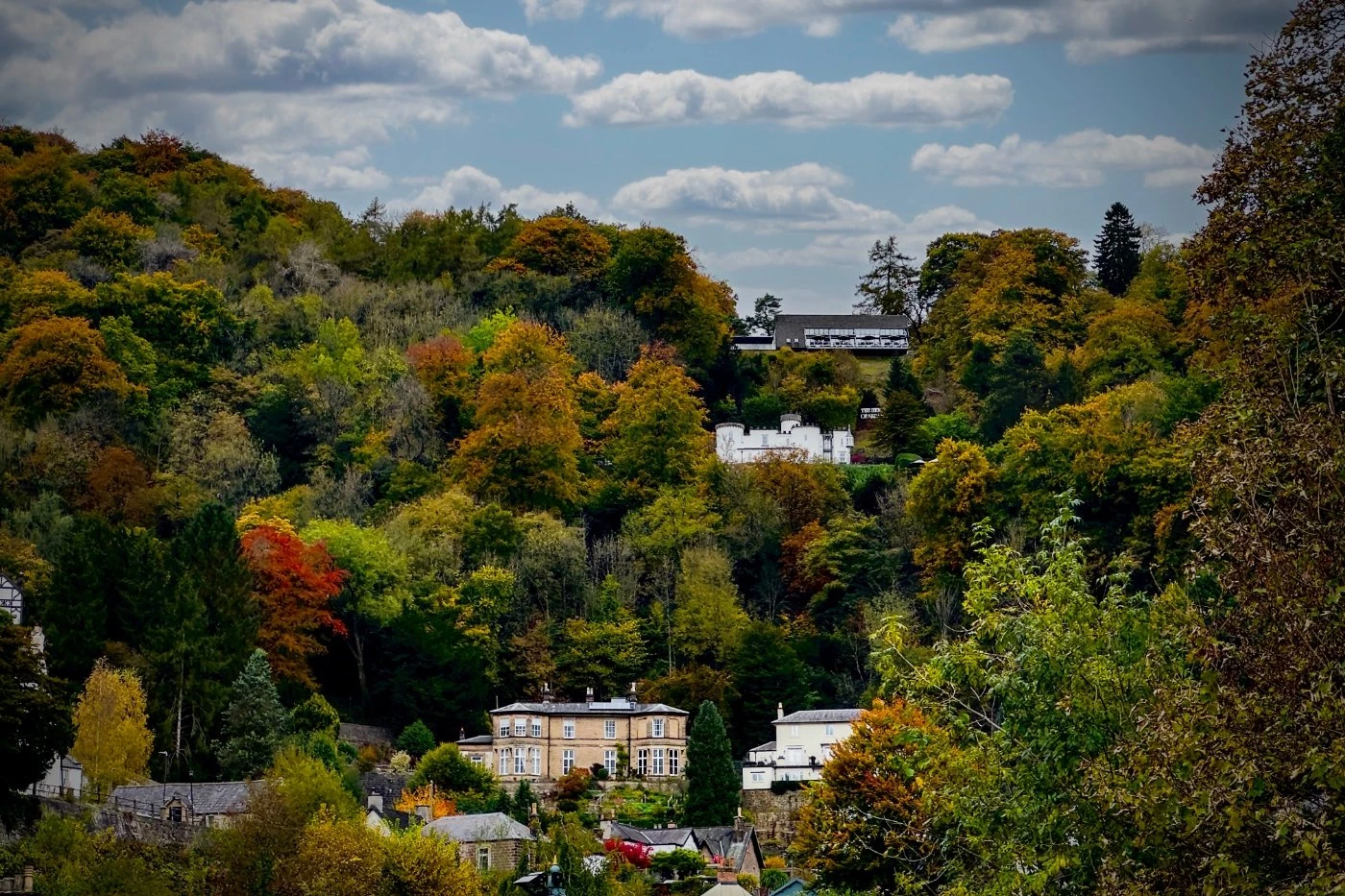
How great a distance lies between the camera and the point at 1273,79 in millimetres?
22453

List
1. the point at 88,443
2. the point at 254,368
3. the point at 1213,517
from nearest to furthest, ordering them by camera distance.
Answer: the point at 1213,517 → the point at 88,443 → the point at 254,368

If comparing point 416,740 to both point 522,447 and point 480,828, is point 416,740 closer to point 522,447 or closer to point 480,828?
point 480,828

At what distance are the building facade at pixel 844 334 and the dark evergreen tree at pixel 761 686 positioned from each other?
3240 centimetres

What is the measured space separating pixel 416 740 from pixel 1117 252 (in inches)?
1789

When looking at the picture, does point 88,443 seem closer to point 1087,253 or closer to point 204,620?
point 204,620

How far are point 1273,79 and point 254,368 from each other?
6531cm

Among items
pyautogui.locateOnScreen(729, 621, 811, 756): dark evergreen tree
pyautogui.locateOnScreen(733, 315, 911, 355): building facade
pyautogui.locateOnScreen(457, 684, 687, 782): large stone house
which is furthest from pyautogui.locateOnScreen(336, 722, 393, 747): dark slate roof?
pyautogui.locateOnScreen(733, 315, 911, 355): building facade

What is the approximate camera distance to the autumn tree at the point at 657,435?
80438 mm

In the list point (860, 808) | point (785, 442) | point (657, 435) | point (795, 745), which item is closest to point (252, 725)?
point (795, 745)

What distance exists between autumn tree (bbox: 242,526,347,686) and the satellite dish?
722 cm

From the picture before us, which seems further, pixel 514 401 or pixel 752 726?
pixel 514 401

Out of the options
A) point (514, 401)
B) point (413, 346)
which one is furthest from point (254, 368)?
point (514, 401)

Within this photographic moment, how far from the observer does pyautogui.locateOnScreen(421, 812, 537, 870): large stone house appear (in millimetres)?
55938

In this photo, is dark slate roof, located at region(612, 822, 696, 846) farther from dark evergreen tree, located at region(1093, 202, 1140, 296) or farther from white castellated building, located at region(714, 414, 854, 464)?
dark evergreen tree, located at region(1093, 202, 1140, 296)
